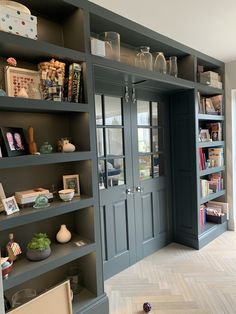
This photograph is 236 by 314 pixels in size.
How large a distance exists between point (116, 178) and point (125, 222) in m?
0.51

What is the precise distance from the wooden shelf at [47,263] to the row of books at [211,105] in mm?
A: 2357

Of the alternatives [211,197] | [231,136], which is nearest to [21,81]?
[211,197]

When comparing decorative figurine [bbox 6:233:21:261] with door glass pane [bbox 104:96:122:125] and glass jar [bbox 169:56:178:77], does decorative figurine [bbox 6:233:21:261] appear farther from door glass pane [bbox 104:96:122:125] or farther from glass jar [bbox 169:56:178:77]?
glass jar [bbox 169:56:178:77]

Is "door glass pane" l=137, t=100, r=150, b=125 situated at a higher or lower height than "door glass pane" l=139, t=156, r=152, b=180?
higher

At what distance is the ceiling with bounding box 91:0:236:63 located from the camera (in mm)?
1973

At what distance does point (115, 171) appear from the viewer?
8.57 feet

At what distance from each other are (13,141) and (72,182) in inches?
22.9

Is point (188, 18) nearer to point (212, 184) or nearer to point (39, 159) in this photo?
point (39, 159)

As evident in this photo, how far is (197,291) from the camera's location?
2.29 m

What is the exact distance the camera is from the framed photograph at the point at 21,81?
162 cm

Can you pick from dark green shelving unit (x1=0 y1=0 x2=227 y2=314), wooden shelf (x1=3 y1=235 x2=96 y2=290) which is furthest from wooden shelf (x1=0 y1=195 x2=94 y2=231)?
wooden shelf (x1=3 y1=235 x2=96 y2=290)

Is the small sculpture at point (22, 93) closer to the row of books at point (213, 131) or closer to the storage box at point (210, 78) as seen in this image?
the storage box at point (210, 78)

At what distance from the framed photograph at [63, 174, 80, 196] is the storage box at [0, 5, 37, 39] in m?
1.05

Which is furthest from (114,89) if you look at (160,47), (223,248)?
(223,248)
